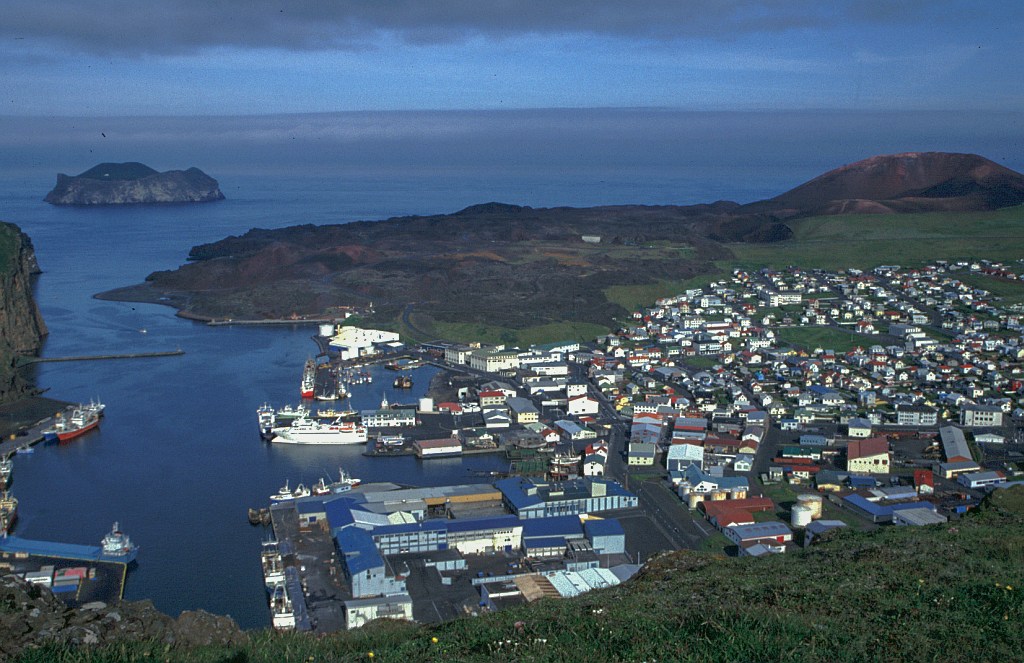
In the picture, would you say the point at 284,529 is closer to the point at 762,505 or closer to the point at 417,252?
the point at 762,505

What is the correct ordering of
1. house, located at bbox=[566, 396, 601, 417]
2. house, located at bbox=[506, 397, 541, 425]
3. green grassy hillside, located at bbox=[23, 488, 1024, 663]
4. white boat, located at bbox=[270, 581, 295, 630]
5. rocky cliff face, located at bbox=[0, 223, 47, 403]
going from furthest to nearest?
rocky cliff face, located at bbox=[0, 223, 47, 403] → house, located at bbox=[566, 396, 601, 417] → house, located at bbox=[506, 397, 541, 425] → white boat, located at bbox=[270, 581, 295, 630] → green grassy hillside, located at bbox=[23, 488, 1024, 663]

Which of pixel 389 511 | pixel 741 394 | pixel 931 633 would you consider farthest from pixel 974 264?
pixel 931 633

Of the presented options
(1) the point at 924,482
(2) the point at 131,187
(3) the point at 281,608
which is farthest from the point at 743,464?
(2) the point at 131,187

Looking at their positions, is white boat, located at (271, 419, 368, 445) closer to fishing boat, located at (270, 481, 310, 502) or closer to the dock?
fishing boat, located at (270, 481, 310, 502)

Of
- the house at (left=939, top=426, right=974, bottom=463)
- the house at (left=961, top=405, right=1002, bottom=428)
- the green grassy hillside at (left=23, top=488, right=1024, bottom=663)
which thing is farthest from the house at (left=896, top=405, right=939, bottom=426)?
the green grassy hillside at (left=23, top=488, right=1024, bottom=663)

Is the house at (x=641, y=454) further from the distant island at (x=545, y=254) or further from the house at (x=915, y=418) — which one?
the distant island at (x=545, y=254)

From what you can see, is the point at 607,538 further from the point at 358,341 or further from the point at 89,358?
the point at 89,358

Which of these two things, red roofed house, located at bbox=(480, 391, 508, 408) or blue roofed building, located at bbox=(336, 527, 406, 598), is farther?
red roofed house, located at bbox=(480, 391, 508, 408)
